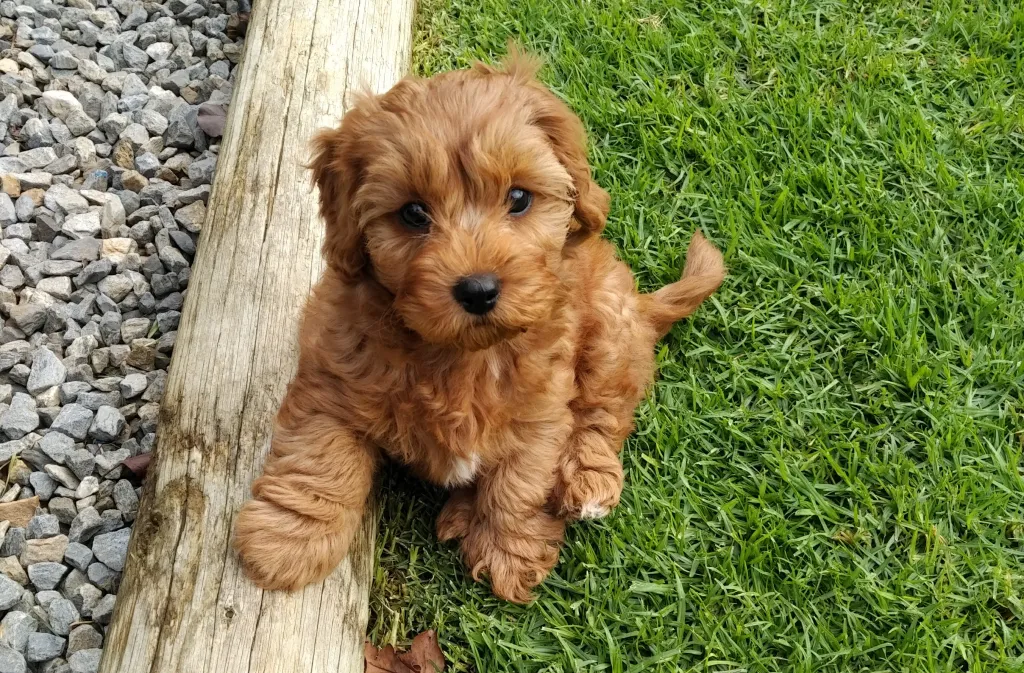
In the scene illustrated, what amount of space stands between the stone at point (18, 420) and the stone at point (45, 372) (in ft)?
0.34

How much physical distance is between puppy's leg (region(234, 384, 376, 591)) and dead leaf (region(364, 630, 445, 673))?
1.21ft

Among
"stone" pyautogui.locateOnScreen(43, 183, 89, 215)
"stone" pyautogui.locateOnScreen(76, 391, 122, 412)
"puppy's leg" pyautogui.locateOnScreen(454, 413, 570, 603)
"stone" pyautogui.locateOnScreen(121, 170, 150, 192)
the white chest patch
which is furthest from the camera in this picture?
"stone" pyautogui.locateOnScreen(121, 170, 150, 192)

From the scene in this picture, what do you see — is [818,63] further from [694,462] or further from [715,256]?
[694,462]

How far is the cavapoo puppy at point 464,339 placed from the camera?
2445mm

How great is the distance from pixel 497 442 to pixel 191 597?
1040 millimetres

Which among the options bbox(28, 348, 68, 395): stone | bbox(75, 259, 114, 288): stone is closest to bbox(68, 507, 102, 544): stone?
bbox(28, 348, 68, 395): stone

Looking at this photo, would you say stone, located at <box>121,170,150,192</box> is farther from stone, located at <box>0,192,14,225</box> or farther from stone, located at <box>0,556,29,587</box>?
stone, located at <box>0,556,29,587</box>

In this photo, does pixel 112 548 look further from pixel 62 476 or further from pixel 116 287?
pixel 116 287

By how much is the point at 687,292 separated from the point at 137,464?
7.44 ft

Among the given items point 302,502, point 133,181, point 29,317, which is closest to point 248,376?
point 302,502

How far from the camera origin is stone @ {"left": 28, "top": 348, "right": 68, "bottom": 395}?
12.2 ft

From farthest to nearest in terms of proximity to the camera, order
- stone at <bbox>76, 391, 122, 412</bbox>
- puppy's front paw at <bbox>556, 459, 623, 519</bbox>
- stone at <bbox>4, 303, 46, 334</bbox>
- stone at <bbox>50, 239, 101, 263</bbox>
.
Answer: stone at <bbox>50, 239, 101, 263</bbox> → stone at <bbox>4, 303, 46, 334</bbox> → stone at <bbox>76, 391, 122, 412</bbox> → puppy's front paw at <bbox>556, 459, 623, 519</bbox>

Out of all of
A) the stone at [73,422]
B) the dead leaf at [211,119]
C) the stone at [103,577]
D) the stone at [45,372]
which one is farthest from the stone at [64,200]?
the stone at [103,577]

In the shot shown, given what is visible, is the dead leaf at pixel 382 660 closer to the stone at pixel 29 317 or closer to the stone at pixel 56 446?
the stone at pixel 56 446
